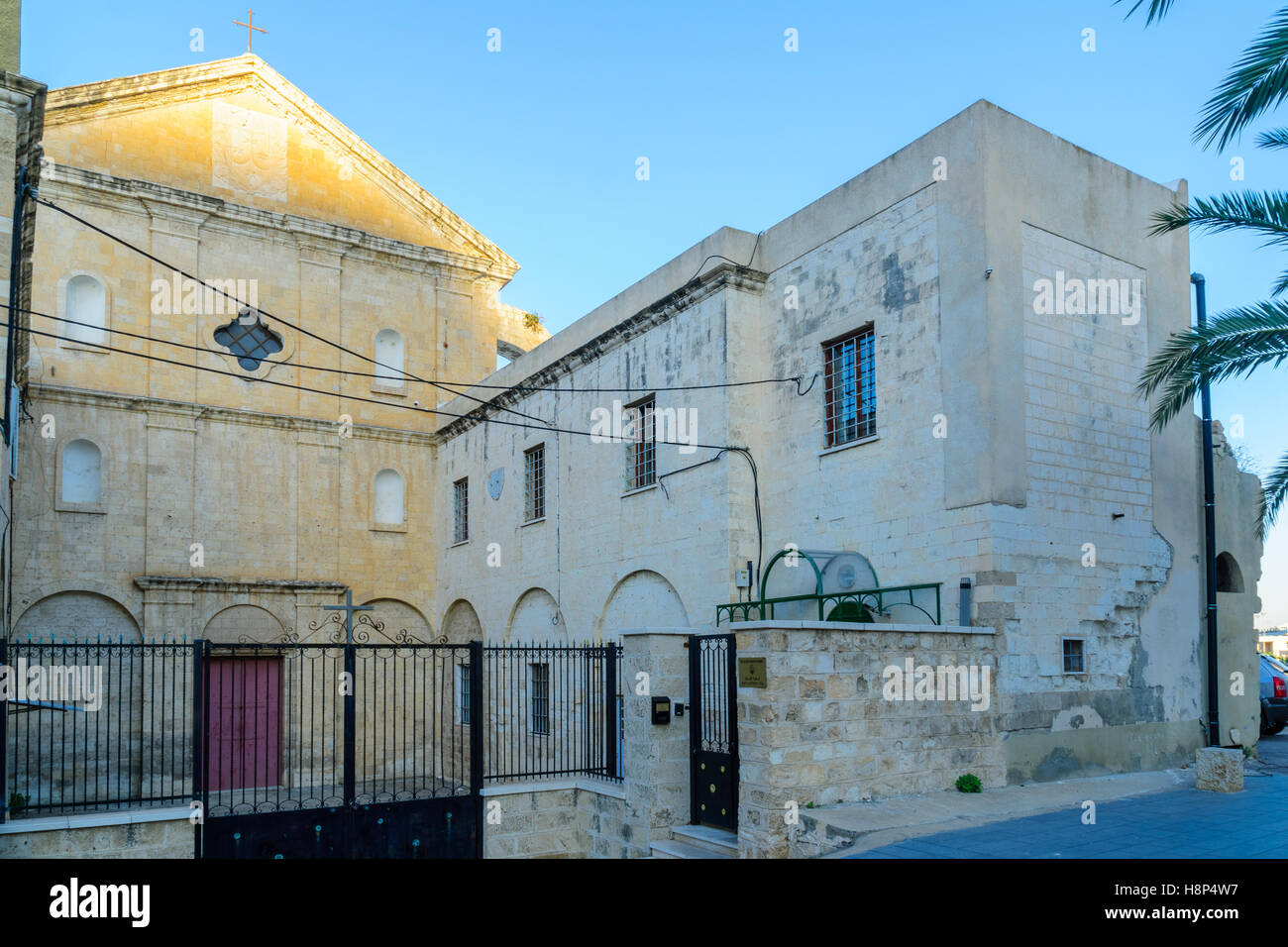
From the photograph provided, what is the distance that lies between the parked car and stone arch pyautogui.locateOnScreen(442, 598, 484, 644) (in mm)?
15626

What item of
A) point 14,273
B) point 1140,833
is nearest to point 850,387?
point 1140,833

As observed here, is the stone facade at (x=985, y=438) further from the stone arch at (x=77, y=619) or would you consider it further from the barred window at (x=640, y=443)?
the stone arch at (x=77, y=619)

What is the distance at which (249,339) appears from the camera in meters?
24.2

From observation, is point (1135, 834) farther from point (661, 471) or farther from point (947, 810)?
point (661, 471)

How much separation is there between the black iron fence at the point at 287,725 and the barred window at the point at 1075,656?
5768 millimetres

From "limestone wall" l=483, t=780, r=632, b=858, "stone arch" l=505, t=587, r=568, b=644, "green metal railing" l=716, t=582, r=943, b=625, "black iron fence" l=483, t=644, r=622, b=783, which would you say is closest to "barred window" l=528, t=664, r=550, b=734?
"black iron fence" l=483, t=644, r=622, b=783

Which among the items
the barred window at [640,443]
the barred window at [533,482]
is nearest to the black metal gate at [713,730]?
the barred window at [640,443]

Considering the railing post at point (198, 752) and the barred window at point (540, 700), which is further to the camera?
the barred window at point (540, 700)

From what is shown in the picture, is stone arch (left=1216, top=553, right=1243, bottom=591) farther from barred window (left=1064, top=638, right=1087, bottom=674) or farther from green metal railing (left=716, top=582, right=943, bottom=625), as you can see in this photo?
green metal railing (left=716, top=582, right=943, bottom=625)

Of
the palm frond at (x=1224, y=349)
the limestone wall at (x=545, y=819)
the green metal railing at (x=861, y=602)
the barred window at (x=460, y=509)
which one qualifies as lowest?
the limestone wall at (x=545, y=819)

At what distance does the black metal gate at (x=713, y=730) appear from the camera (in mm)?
11094
